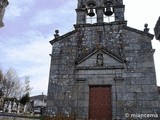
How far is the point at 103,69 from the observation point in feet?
47.1

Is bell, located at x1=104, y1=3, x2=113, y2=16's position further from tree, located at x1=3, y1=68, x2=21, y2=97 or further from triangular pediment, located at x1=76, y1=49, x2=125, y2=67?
tree, located at x1=3, y1=68, x2=21, y2=97

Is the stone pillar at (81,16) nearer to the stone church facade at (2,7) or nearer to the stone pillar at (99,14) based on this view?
the stone pillar at (99,14)

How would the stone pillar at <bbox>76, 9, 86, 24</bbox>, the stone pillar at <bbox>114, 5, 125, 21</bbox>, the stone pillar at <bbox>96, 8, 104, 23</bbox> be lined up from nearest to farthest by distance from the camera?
the stone pillar at <bbox>114, 5, 125, 21</bbox> → the stone pillar at <bbox>96, 8, 104, 23</bbox> → the stone pillar at <bbox>76, 9, 86, 24</bbox>

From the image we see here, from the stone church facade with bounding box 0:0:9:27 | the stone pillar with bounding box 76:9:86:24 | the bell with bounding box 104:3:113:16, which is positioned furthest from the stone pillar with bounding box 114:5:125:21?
the stone church facade with bounding box 0:0:9:27

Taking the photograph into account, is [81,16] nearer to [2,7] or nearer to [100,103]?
[100,103]

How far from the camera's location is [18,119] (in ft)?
34.0

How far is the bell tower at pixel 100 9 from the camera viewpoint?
15.8 m

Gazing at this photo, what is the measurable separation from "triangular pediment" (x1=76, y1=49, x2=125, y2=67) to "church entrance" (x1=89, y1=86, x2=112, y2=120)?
63.9 inches

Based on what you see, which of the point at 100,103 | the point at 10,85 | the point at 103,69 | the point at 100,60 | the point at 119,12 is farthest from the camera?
the point at 10,85

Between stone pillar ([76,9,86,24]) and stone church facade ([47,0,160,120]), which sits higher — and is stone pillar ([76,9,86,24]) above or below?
above

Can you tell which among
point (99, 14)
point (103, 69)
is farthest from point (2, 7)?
point (99, 14)

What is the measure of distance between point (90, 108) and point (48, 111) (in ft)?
9.18

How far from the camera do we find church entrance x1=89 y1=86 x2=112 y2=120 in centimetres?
1349

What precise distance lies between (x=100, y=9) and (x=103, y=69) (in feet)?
15.9
